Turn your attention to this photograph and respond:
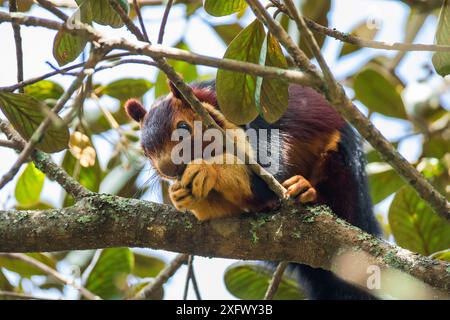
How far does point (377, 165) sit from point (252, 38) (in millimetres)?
1728

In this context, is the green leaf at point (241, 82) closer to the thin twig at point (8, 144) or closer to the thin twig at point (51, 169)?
the thin twig at point (51, 169)

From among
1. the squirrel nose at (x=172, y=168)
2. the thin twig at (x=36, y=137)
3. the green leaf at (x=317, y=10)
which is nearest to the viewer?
the thin twig at (x=36, y=137)

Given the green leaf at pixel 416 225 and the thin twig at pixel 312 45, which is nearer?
the thin twig at pixel 312 45

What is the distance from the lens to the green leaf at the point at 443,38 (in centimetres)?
209

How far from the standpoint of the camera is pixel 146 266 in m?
3.87

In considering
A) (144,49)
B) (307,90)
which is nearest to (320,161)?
(307,90)

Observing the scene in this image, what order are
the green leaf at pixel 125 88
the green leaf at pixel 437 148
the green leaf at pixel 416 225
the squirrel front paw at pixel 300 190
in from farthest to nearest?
the green leaf at pixel 125 88 < the green leaf at pixel 437 148 < the green leaf at pixel 416 225 < the squirrel front paw at pixel 300 190

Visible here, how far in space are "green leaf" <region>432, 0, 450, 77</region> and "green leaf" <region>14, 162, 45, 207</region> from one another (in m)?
2.16

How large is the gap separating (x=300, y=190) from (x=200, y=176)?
0.41m

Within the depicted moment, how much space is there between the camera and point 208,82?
3.29 m

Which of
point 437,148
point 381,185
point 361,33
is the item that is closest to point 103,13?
point 381,185

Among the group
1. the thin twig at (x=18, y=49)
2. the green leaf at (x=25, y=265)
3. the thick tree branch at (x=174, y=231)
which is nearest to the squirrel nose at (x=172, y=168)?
the thick tree branch at (x=174, y=231)

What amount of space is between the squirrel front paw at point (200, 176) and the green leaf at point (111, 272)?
79cm
